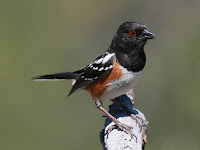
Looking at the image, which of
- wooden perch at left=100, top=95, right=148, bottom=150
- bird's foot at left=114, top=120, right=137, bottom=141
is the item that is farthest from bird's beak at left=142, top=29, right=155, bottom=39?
bird's foot at left=114, top=120, right=137, bottom=141

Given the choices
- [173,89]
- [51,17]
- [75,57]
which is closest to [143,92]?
[173,89]

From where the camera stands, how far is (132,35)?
5.09 m

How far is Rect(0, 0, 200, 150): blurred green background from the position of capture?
6750 millimetres

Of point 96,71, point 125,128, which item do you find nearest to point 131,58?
point 96,71

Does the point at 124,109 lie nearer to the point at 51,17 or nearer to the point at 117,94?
the point at 117,94

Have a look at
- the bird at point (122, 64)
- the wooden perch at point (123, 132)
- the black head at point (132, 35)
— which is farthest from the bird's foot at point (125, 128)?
the black head at point (132, 35)

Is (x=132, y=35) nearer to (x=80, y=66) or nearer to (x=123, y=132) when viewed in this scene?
(x=123, y=132)

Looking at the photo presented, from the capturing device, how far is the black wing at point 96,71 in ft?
16.8

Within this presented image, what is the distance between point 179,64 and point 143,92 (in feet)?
2.42

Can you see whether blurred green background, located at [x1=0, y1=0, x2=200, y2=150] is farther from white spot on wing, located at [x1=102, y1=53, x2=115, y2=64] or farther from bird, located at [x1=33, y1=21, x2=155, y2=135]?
white spot on wing, located at [x1=102, y1=53, x2=115, y2=64]

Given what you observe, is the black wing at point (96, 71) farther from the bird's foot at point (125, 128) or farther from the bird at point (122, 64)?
the bird's foot at point (125, 128)

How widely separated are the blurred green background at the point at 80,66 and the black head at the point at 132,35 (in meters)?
1.58

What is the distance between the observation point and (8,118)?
726 centimetres

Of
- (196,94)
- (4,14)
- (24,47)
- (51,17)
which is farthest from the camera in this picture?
(51,17)
